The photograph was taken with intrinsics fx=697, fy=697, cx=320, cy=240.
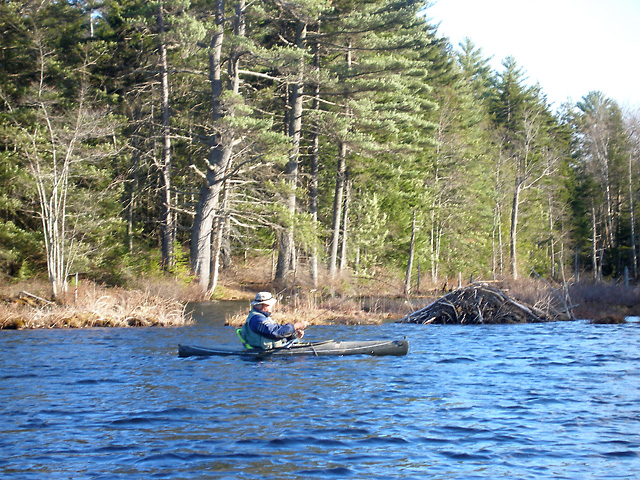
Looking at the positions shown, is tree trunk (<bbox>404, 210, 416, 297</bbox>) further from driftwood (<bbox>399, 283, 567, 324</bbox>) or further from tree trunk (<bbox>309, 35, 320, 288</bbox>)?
driftwood (<bbox>399, 283, 567, 324</bbox>)

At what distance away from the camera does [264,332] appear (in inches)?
539

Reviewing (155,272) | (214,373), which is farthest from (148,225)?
(214,373)

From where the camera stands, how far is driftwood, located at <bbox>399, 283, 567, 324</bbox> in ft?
70.6

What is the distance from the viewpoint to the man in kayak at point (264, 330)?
13.7 m

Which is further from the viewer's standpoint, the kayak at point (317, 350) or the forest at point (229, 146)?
the forest at point (229, 146)

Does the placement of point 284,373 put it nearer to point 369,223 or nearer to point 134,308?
point 134,308

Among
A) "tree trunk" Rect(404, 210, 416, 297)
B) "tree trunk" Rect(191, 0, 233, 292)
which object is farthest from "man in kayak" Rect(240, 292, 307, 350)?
"tree trunk" Rect(404, 210, 416, 297)

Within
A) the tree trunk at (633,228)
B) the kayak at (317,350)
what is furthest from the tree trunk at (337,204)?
the tree trunk at (633,228)

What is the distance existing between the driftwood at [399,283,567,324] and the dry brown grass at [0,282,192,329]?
7.50 metres

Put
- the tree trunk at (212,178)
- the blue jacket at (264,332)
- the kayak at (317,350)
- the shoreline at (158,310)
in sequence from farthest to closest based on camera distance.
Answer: the tree trunk at (212,178)
the shoreline at (158,310)
the kayak at (317,350)
the blue jacket at (264,332)

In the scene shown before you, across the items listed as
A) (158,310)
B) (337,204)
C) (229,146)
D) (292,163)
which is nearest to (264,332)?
(158,310)

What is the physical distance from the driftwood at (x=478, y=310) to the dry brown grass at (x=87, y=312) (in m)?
7.50

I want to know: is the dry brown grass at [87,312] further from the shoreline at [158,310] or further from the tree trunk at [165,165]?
the tree trunk at [165,165]

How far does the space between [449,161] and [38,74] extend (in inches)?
897
